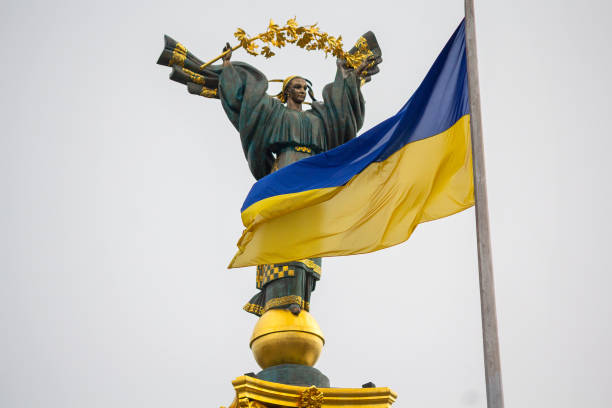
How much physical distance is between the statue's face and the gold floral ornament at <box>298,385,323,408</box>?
5.31 metres

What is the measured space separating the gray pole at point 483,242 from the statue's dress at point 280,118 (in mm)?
3875

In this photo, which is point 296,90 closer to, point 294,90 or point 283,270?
point 294,90

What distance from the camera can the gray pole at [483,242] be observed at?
30.9ft

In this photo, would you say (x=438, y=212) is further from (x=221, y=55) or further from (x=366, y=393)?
(x=221, y=55)

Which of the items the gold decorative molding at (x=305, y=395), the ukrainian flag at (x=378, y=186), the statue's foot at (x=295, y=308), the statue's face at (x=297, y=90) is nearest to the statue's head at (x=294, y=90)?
the statue's face at (x=297, y=90)

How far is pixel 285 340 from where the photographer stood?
13156 millimetres

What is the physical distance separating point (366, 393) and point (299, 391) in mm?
893

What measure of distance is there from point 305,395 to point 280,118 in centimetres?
473

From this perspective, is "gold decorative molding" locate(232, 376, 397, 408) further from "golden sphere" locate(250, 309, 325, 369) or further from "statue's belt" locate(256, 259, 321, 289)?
"statue's belt" locate(256, 259, 321, 289)

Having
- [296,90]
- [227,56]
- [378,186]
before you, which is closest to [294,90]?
[296,90]

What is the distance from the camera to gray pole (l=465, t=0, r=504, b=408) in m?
9.41

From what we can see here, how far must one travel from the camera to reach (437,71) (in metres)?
13.0

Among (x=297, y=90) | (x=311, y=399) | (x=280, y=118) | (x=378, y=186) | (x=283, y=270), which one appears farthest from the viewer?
(x=297, y=90)

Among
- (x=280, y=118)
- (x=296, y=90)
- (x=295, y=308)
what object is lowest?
(x=295, y=308)
